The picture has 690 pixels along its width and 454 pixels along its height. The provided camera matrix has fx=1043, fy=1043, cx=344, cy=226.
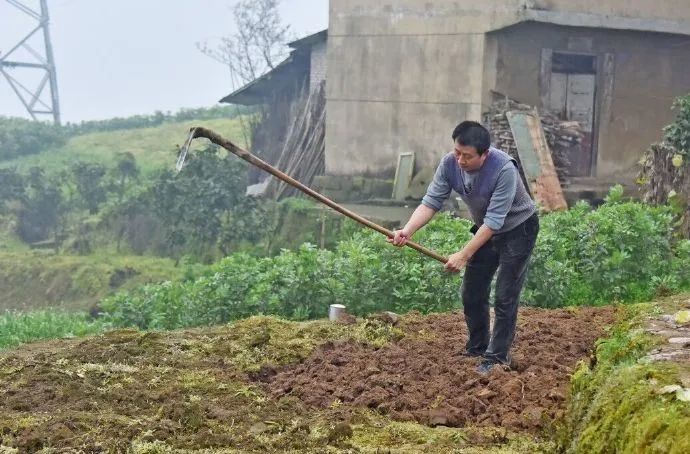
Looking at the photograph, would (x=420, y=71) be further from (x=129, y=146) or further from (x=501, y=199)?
(x=129, y=146)

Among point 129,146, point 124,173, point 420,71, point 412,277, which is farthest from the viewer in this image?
point 129,146

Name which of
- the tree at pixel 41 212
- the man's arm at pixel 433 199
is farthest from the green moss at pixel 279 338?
the tree at pixel 41 212

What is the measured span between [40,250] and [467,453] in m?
16.2

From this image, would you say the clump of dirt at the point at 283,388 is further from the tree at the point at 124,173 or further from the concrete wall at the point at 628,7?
the tree at the point at 124,173

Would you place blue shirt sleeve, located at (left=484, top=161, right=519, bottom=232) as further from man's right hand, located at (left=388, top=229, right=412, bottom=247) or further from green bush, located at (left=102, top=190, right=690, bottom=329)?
green bush, located at (left=102, top=190, right=690, bottom=329)

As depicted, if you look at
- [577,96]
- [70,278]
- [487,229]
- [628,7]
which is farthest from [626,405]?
[70,278]

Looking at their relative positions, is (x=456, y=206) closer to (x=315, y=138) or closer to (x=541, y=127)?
(x=541, y=127)

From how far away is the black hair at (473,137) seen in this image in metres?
6.32

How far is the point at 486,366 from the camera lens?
6.51 meters

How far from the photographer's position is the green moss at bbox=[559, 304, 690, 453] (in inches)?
130

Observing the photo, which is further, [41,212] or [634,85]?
[41,212]

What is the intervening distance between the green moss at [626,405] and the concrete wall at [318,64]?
13942 mm

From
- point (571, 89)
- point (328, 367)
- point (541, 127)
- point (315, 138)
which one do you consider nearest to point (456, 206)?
point (541, 127)

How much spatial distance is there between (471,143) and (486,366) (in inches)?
54.9
